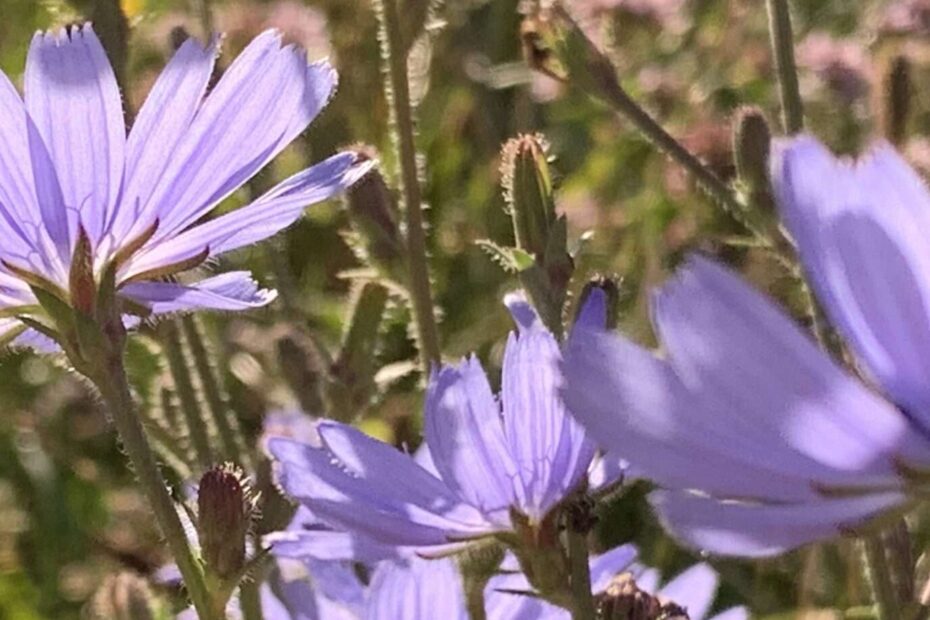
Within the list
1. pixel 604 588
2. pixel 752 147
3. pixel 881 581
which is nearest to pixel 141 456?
pixel 604 588

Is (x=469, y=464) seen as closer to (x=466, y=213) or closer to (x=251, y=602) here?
(x=251, y=602)

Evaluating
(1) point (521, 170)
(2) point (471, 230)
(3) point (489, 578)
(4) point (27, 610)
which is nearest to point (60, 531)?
(4) point (27, 610)

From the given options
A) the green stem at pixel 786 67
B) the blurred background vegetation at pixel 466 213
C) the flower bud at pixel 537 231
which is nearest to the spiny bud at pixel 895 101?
the blurred background vegetation at pixel 466 213

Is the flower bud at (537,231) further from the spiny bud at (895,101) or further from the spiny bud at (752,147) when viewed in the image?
the spiny bud at (895,101)

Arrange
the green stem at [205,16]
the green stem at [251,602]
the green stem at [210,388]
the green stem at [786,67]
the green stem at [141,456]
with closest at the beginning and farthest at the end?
the green stem at [141,456]
the green stem at [251,602]
the green stem at [786,67]
the green stem at [210,388]
the green stem at [205,16]

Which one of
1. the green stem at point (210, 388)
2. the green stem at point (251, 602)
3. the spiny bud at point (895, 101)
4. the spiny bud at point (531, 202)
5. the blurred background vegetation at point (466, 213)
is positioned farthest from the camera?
the blurred background vegetation at point (466, 213)

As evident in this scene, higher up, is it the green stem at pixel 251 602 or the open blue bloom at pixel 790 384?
the open blue bloom at pixel 790 384
